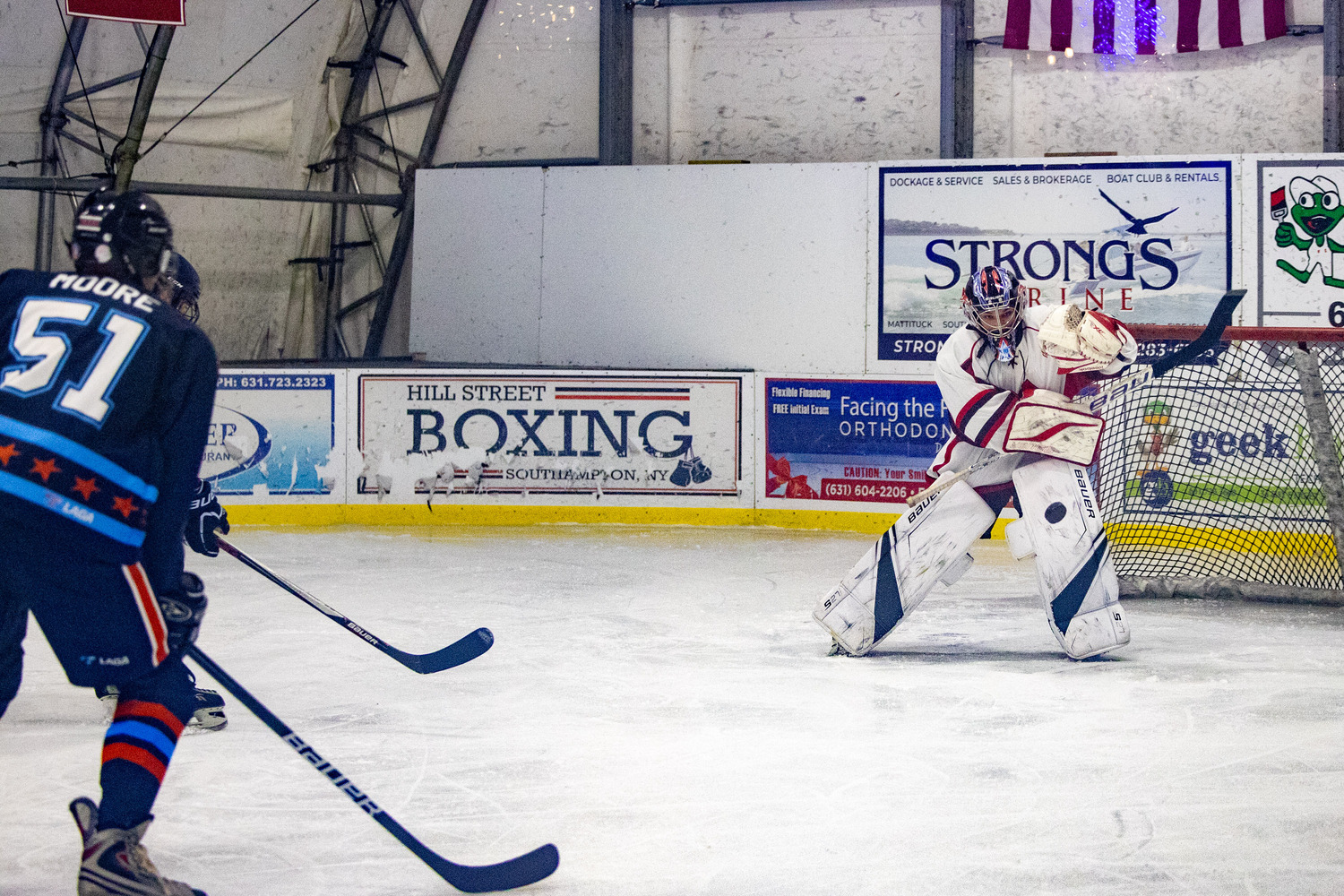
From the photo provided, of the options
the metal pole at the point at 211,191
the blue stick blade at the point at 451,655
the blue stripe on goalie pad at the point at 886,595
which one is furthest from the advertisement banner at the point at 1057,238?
the blue stick blade at the point at 451,655

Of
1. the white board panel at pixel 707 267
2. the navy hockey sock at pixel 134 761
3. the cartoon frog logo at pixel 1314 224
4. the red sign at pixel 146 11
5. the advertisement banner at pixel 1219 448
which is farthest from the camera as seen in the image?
the white board panel at pixel 707 267

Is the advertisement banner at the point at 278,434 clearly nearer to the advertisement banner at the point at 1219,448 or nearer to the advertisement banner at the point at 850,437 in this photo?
the advertisement banner at the point at 850,437

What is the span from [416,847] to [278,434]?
5.69 metres

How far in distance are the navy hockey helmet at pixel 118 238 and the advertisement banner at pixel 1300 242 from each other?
6715 mm

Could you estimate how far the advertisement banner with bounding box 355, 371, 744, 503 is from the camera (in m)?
7.55

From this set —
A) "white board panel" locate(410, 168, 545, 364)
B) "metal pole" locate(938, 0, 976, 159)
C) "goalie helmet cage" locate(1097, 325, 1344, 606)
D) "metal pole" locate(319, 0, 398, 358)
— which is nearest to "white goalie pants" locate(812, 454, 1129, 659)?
"goalie helmet cage" locate(1097, 325, 1344, 606)

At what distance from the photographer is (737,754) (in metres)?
3.13

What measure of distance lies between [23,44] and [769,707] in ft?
23.6

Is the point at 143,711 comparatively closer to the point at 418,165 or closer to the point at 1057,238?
the point at 1057,238

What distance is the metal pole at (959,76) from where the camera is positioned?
869cm

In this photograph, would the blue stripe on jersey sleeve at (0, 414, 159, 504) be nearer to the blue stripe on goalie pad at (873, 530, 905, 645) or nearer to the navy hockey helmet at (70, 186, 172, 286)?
the navy hockey helmet at (70, 186, 172, 286)

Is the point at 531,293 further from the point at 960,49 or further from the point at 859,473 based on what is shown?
the point at 960,49

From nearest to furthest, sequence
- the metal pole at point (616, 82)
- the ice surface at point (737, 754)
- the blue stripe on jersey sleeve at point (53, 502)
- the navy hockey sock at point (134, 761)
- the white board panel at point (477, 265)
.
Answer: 1. the blue stripe on jersey sleeve at point (53, 502)
2. the navy hockey sock at point (134, 761)
3. the ice surface at point (737, 754)
4. the white board panel at point (477, 265)
5. the metal pole at point (616, 82)

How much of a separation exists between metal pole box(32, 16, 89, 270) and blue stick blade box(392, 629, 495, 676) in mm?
5690
